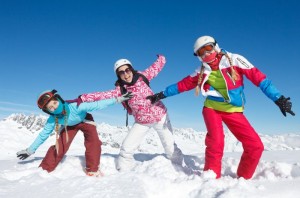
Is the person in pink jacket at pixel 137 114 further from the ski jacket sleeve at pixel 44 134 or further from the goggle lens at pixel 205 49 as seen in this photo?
the goggle lens at pixel 205 49

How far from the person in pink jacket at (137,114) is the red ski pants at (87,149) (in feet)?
1.79

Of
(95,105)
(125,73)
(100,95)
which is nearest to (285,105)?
(125,73)

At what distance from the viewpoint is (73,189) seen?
4355 millimetres

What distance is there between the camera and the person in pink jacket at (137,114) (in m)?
6.32

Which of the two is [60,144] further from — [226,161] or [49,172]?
[226,161]

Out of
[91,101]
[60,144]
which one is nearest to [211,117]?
[91,101]

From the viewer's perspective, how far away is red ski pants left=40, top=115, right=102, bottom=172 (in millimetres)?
5988

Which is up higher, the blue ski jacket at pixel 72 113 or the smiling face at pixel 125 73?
the smiling face at pixel 125 73

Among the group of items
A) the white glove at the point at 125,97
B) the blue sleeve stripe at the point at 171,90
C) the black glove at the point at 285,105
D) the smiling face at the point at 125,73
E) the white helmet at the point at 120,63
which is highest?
the white helmet at the point at 120,63

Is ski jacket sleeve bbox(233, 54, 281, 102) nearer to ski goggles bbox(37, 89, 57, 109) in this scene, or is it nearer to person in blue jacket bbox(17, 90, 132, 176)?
person in blue jacket bbox(17, 90, 132, 176)

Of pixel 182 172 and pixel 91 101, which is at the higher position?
pixel 91 101

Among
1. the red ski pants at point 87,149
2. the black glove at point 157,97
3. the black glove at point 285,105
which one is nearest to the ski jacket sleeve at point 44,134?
the red ski pants at point 87,149

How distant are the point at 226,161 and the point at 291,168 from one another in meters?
1.23

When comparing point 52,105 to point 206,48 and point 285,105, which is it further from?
point 285,105
